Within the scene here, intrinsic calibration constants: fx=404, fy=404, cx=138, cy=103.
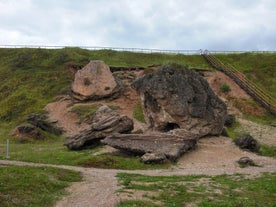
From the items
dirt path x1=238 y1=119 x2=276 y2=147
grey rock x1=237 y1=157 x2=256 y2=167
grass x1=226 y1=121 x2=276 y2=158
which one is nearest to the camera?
grey rock x1=237 y1=157 x2=256 y2=167

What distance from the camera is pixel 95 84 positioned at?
192 ft

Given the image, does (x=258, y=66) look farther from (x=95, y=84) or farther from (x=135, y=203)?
(x=135, y=203)

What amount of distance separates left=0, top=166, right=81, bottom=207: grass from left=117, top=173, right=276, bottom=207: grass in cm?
316

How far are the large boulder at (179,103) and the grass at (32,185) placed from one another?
1870 cm

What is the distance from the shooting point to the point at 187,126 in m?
41.1

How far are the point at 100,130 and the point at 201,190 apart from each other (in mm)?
18374

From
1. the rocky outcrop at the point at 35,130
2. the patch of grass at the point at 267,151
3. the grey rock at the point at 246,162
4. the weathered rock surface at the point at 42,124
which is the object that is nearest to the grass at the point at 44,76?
the rocky outcrop at the point at 35,130

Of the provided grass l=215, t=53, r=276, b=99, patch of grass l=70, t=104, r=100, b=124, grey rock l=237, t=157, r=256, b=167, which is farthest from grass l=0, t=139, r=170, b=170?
grass l=215, t=53, r=276, b=99

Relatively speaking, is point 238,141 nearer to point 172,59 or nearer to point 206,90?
point 206,90

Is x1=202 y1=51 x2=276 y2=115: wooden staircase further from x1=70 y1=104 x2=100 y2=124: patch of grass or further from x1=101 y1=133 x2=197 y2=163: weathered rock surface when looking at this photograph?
x1=101 y1=133 x2=197 y2=163: weathered rock surface

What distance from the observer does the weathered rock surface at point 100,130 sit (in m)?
37.7

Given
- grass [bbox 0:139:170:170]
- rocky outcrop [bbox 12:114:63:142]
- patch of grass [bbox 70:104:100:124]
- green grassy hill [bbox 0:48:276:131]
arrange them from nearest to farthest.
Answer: grass [bbox 0:139:170:170]
rocky outcrop [bbox 12:114:63:142]
patch of grass [bbox 70:104:100:124]
green grassy hill [bbox 0:48:276:131]

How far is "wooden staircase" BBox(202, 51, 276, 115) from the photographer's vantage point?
2298 inches

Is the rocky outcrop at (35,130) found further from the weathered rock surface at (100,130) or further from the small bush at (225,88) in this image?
the small bush at (225,88)
